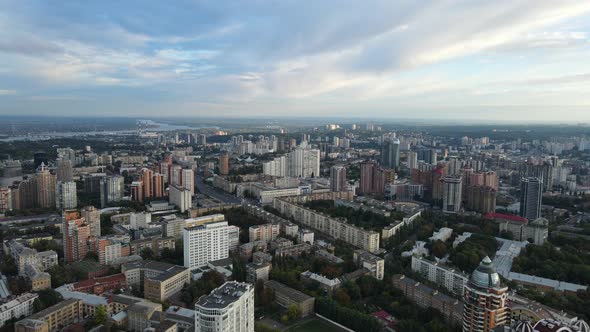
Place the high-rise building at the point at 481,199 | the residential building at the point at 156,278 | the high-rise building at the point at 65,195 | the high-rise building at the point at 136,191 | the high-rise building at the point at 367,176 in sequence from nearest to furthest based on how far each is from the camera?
1. the residential building at the point at 156,278
2. the high-rise building at the point at 65,195
3. the high-rise building at the point at 481,199
4. the high-rise building at the point at 136,191
5. the high-rise building at the point at 367,176

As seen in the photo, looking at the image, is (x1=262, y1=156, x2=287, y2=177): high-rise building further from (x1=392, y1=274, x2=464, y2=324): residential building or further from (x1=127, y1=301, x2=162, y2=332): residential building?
(x1=127, y1=301, x2=162, y2=332): residential building

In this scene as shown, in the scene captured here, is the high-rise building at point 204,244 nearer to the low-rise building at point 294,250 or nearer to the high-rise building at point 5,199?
the low-rise building at point 294,250

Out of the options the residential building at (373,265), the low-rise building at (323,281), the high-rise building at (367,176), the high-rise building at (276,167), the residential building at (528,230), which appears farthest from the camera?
the high-rise building at (276,167)

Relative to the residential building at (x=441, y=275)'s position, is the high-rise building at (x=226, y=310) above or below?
above

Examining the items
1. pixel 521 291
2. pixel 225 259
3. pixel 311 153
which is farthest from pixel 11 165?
pixel 521 291

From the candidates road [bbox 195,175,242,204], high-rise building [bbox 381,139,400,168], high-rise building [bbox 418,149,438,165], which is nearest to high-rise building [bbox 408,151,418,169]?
high-rise building [bbox 381,139,400,168]

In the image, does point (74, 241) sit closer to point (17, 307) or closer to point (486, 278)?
point (17, 307)

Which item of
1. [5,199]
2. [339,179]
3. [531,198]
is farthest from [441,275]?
[5,199]

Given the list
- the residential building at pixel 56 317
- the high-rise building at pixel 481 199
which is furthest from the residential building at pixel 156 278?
the high-rise building at pixel 481 199
